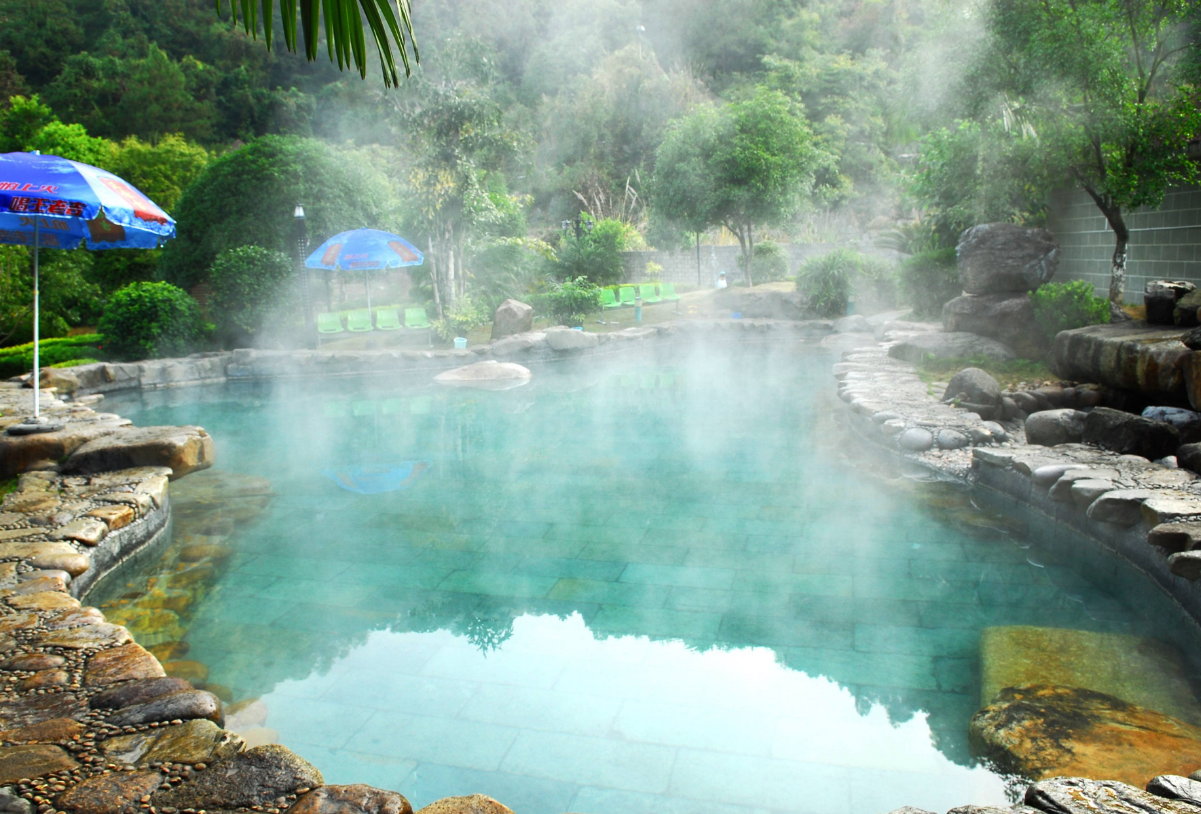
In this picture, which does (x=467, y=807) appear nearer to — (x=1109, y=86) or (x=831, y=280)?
(x=1109, y=86)

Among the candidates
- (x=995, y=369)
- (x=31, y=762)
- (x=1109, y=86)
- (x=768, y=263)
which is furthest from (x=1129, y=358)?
(x=768, y=263)

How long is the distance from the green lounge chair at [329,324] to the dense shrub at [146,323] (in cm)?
200

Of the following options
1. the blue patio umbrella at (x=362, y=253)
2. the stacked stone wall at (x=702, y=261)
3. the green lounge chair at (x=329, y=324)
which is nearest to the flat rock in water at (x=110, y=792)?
the blue patio umbrella at (x=362, y=253)

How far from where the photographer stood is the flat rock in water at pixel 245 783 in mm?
1984

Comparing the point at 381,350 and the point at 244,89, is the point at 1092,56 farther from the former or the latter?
the point at 244,89

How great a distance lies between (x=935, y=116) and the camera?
938cm

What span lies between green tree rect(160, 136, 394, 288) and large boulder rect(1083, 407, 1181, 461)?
516 inches

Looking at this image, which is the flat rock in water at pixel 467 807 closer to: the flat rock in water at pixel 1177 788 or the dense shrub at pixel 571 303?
the flat rock in water at pixel 1177 788

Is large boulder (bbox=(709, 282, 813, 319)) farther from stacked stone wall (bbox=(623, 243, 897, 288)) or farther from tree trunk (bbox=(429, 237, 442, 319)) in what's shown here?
tree trunk (bbox=(429, 237, 442, 319))

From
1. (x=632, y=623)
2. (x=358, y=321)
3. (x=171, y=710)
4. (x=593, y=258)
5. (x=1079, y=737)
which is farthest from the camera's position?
(x=593, y=258)

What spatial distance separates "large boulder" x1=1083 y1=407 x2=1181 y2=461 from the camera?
477 cm

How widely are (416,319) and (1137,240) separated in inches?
422

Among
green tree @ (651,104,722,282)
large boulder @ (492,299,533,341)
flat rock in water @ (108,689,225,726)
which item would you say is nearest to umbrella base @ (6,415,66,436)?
flat rock in water @ (108,689,225,726)

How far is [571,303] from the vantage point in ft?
45.9
